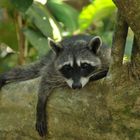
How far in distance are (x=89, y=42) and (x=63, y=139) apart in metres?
0.93

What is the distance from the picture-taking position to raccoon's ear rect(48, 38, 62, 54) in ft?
14.9

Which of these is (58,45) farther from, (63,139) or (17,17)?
(17,17)

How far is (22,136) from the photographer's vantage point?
4219 mm

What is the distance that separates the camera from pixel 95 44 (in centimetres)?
446

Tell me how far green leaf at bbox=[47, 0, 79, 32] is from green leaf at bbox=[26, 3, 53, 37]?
774 mm

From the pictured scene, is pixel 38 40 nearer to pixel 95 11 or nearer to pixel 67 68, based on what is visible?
pixel 67 68

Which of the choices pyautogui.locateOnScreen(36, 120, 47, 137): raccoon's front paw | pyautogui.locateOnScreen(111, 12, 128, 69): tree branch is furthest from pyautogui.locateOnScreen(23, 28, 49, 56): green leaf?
pyautogui.locateOnScreen(111, 12, 128, 69): tree branch

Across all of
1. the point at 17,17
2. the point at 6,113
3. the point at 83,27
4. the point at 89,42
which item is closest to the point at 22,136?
the point at 6,113

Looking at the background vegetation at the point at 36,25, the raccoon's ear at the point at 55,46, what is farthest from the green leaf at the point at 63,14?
the raccoon's ear at the point at 55,46

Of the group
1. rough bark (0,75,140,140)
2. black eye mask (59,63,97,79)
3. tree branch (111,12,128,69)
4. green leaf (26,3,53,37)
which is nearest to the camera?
tree branch (111,12,128,69)

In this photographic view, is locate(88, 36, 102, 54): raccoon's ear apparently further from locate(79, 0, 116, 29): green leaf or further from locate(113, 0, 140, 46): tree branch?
locate(79, 0, 116, 29): green leaf

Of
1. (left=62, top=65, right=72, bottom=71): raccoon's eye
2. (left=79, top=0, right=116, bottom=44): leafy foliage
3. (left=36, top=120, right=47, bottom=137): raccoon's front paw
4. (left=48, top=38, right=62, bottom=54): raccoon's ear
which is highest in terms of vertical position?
(left=48, top=38, right=62, bottom=54): raccoon's ear

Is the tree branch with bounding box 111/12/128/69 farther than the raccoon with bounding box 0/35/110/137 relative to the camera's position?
No

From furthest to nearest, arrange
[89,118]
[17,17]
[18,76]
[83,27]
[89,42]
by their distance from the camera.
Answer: [83,27] < [17,17] < [18,76] < [89,42] < [89,118]
